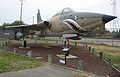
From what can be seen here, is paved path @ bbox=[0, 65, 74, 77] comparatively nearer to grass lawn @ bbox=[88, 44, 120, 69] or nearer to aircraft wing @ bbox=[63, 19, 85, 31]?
grass lawn @ bbox=[88, 44, 120, 69]

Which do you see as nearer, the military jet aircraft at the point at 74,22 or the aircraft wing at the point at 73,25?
the military jet aircraft at the point at 74,22

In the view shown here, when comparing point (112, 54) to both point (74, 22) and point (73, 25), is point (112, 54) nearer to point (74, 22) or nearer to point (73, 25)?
point (73, 25)

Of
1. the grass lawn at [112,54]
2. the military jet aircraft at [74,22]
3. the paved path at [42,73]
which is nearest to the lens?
the paved path at [42,73]

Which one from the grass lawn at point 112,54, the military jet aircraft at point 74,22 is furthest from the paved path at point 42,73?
the military jet aircraft at point 74,22

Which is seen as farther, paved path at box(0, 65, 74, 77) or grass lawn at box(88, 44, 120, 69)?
grass lawn at box(88, 44, 120, 69)

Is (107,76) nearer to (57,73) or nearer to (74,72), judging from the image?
(74,72)

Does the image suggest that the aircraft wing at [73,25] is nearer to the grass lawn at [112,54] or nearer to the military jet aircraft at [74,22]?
the military jet aircraft at [74,22]

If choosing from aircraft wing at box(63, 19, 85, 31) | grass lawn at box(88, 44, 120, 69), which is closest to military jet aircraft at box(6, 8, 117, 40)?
aircraft wing at box(63, 19, 85, 31)

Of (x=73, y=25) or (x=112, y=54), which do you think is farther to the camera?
(x=112, y=54)

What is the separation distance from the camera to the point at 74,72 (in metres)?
11.3

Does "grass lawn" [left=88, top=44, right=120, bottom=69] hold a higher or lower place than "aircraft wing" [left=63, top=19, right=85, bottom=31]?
lower

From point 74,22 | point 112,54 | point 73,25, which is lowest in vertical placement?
point 112,54

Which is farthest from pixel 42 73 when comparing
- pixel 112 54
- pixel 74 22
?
pixel 112 54

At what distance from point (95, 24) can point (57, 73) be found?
7602mm
